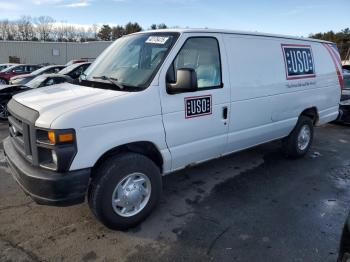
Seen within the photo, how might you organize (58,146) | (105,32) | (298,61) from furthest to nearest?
(105,32)
(298,61)
(58,146)

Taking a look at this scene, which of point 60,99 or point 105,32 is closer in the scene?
point 60,99

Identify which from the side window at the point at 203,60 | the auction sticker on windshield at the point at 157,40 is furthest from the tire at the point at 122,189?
the auction sticker on windshield at the point at 157,40

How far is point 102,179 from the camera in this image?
10.5ft

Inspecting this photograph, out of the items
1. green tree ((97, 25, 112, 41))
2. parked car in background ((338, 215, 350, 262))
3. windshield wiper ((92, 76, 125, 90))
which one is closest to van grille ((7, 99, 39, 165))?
windshield wiper ((92, 76, 125, 90))

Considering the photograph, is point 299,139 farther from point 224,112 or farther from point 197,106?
point 197,106

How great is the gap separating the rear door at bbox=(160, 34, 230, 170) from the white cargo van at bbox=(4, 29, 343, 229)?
0.5 inches

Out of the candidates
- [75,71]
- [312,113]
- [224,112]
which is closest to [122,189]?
[224,112]

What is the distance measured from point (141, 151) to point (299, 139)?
11.7ft

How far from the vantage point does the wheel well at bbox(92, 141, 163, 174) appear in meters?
3.34

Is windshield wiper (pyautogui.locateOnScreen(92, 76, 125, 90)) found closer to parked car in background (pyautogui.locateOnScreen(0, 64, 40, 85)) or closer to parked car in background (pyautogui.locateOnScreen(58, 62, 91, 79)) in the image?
parked car in background (pyautogui.locateOnScreen(58, 62, 91, 79))

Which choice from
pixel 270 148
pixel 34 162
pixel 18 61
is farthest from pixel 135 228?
pixel 18 61

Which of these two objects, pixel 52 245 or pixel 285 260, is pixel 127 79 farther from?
pixel 285 260

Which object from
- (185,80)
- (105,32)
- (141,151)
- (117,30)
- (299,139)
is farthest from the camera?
(105,32)

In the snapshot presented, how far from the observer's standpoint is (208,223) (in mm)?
3723
